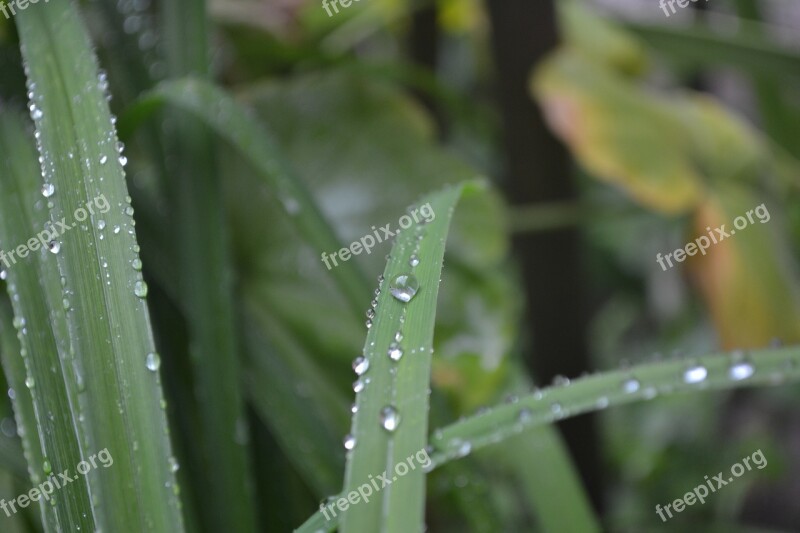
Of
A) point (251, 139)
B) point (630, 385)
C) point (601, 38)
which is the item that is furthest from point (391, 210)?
point (601, 38)

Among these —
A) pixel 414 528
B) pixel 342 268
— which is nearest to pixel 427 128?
pixel 342 268

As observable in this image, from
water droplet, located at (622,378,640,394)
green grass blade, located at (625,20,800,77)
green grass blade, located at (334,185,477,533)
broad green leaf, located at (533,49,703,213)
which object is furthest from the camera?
green grass blade, located at (625,20,800,77)

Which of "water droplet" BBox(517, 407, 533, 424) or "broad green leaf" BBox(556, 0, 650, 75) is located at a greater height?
"broad green leaf" BBox(556, 0, 650, 75)

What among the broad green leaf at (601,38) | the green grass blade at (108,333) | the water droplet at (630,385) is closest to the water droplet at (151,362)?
the green grass blade at (108,333)

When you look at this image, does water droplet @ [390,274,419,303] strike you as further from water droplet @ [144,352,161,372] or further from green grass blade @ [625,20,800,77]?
green grass blade @ [625,20,800,77]

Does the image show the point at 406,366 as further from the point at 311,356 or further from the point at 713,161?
the point at 713,161

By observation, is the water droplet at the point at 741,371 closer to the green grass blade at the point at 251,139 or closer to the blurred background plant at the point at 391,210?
the blurred background plant at the point at 391,210

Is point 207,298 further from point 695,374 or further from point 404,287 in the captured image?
point 695,374

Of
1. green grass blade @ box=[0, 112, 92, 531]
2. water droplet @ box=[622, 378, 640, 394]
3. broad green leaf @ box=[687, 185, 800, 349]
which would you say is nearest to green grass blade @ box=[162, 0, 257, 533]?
green grass blade @ box=[0, 112, 92, 531]
